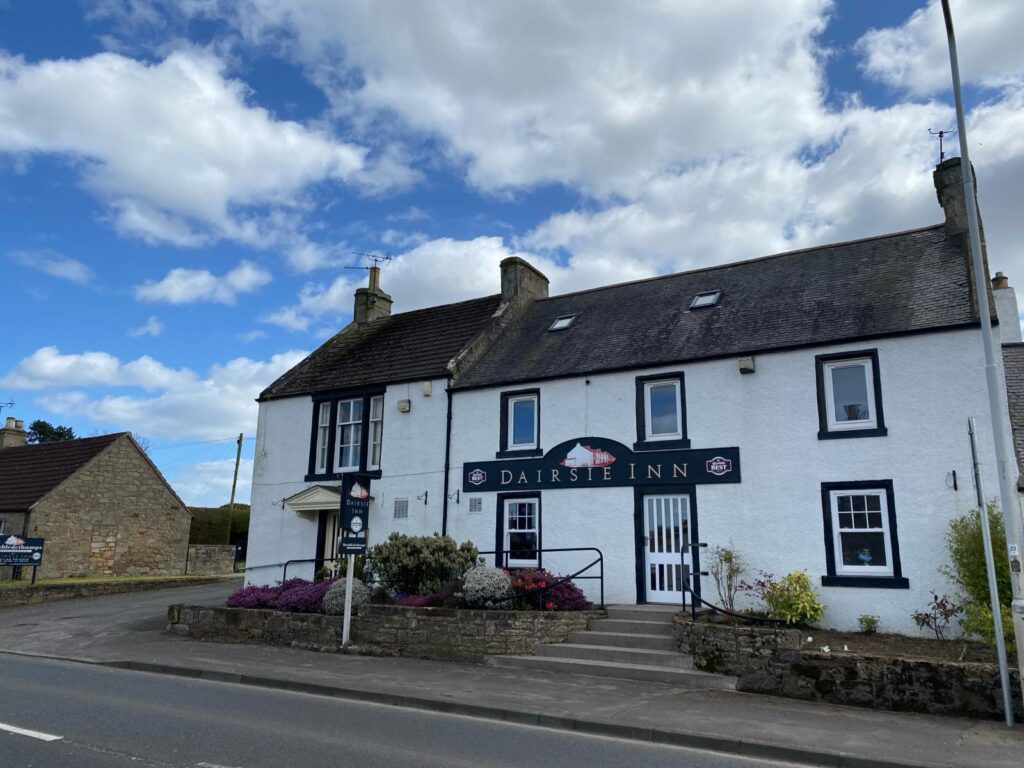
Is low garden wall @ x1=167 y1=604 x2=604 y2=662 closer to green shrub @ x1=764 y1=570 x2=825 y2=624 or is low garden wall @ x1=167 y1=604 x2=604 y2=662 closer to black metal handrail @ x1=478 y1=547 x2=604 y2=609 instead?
black metal handrail @ x1=478 y1=547 x2=604 y2=609

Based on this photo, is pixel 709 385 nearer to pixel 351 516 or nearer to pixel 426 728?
pixel 351 516

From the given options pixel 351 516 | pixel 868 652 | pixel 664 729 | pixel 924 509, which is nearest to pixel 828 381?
pixel 924 509

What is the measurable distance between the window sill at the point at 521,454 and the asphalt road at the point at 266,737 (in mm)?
7817

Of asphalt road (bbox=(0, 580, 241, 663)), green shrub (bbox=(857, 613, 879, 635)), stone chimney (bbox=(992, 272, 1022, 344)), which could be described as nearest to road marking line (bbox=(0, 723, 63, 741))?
asphalt road (bbox=(0, 580, 241, 663))

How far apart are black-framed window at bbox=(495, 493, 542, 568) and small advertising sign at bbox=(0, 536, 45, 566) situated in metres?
16.3

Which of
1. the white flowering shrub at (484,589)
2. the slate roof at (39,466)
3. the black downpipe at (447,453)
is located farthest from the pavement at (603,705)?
the slate roof at (39,466)

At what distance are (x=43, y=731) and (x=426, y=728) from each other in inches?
160

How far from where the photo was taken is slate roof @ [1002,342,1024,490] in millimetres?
14016

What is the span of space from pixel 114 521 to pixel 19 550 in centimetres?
698

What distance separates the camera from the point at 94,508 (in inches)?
1211

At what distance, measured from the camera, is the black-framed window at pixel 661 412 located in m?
16.2

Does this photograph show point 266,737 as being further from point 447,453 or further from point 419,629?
point 447,453

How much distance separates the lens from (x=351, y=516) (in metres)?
15.4

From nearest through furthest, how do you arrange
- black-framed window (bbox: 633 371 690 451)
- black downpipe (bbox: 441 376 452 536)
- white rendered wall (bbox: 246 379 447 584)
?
1. black-framed window (bbox: 633 371 690 451)
2. black downpipe (bbox: 441 376 452 536)
3. white rendered wall (bbox: 246 379 447 584)
